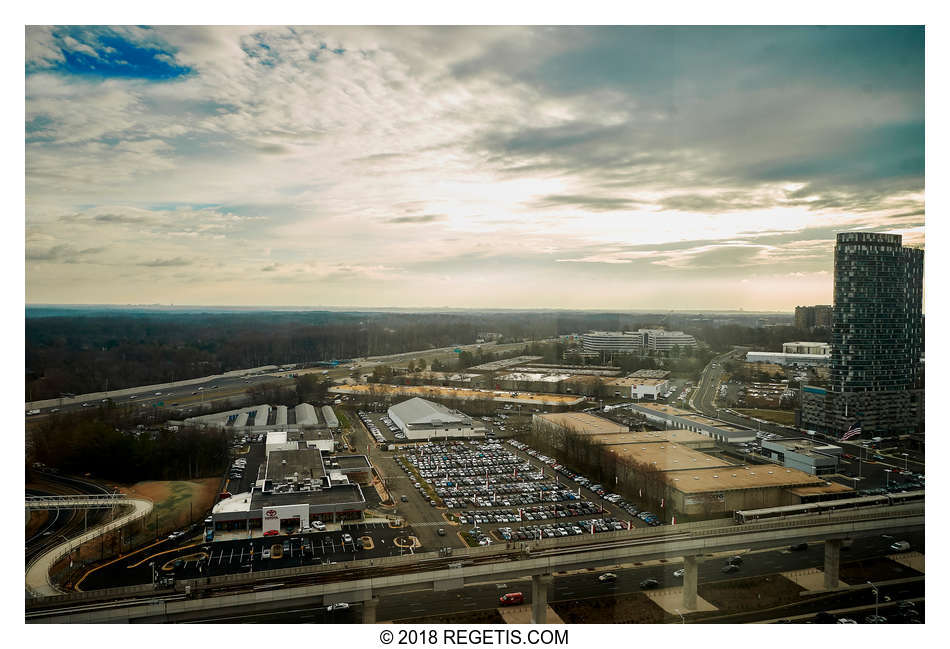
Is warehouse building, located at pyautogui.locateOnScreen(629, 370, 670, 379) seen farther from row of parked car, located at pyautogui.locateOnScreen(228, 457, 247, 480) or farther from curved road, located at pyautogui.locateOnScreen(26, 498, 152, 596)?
curved road, located at pyautogui.locateOnScreen(26, 498, 152, 596)

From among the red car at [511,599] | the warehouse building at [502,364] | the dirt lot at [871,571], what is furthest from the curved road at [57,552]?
the dirt lot at [871,571]

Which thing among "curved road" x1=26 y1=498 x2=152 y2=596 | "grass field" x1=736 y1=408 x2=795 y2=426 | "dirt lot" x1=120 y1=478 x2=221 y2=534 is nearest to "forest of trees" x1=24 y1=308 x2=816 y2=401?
"grass field" x1=736 y1=408 x2=795 y2=426

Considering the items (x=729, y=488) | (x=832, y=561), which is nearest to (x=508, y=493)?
(x=729, y=488)

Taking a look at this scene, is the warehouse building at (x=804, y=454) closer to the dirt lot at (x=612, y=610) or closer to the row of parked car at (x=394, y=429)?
the dirt lot at (x=612, y=610)

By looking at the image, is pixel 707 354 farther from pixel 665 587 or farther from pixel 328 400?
pixel 328 400

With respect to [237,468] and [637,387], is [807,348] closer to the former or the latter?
[637,387]

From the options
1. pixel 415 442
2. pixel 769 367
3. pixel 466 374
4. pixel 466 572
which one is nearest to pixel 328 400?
pixel 415 442
